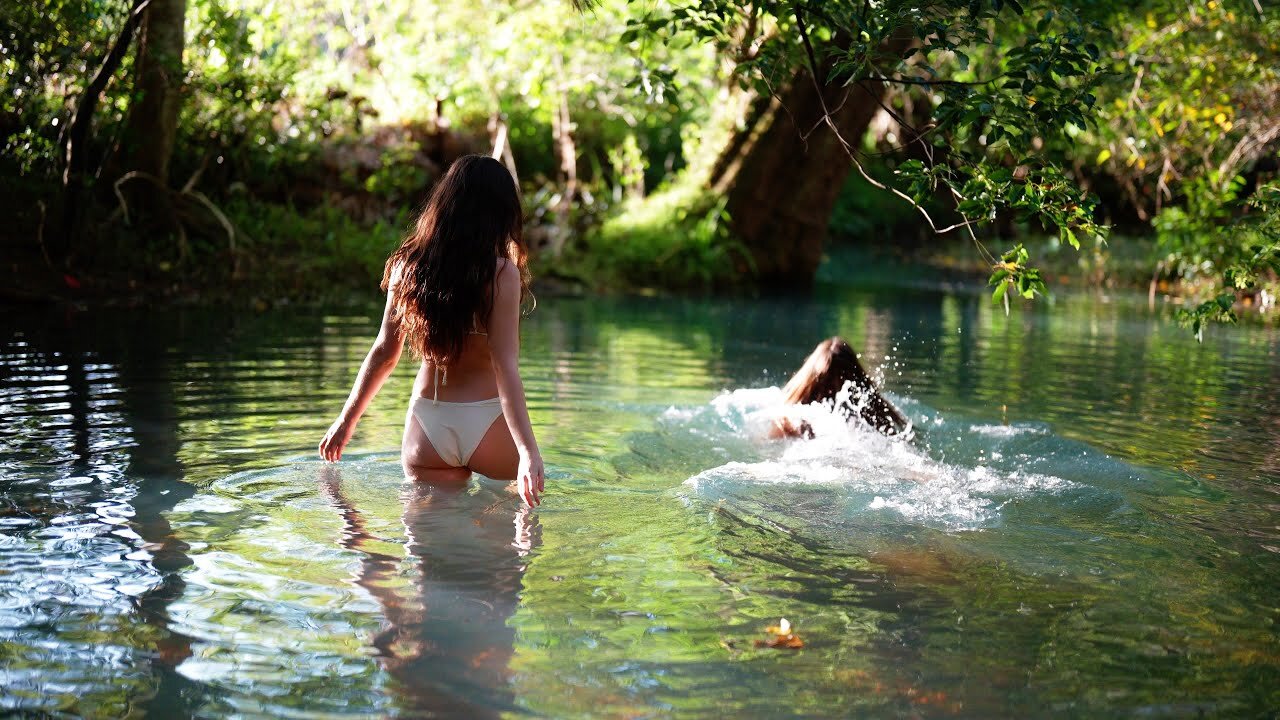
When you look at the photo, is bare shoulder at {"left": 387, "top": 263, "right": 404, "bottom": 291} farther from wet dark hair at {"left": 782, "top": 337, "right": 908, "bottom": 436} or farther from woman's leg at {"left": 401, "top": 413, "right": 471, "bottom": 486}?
wet dark hair at {"left": 782, "top": 337, "right": 908, "bottom": 436}

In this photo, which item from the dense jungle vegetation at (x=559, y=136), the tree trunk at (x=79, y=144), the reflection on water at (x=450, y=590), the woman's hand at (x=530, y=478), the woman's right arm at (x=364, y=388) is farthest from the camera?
the tree trunk at (x=79, y=144)

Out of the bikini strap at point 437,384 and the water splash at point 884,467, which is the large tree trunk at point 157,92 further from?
the bikini strap at point 437,384

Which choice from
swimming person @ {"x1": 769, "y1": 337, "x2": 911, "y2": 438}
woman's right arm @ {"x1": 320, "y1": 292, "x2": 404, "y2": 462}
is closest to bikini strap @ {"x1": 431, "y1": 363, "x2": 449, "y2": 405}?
woman's right arm @ {"x1": 320, "y1": 292, "x2": 404, "y2": 462}

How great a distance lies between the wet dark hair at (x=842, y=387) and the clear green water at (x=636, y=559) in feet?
0.77

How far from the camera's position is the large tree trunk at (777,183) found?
21.1 m

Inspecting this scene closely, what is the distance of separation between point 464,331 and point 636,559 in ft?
4.09

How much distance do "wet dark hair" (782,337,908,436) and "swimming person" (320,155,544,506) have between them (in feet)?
9.26

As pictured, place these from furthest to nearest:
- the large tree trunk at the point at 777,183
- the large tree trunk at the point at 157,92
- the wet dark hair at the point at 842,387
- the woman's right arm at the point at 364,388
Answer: the large tree trunk at the point at 777,183
the large tree trunk at the point at 157,92
the wet dark hair at the point at 842,387
the woman's right arm at the point at 364,388

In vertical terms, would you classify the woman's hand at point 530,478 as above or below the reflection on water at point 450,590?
above

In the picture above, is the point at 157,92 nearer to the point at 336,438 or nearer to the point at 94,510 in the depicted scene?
the point at 94,510

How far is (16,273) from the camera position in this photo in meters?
14.1

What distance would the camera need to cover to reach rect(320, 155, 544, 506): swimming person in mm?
5301

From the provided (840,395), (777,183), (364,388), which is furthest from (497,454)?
(777,183)

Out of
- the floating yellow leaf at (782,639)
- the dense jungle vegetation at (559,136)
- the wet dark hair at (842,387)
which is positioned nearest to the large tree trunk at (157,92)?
the dense jungle vegetation at (559,136)
